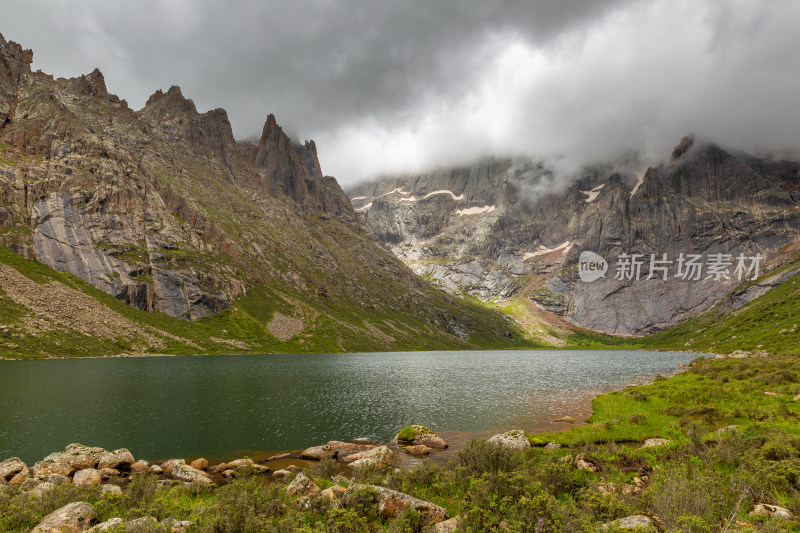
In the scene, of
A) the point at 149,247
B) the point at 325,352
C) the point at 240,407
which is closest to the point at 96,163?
the point at 149,247

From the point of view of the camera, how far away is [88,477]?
2489 cm

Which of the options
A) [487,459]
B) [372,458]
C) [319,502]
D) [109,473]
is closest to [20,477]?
[109,473]

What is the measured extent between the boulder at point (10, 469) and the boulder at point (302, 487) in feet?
69.0

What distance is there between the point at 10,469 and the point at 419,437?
→ 31504 millimetres

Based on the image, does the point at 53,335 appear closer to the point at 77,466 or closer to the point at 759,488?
the point at 77,466

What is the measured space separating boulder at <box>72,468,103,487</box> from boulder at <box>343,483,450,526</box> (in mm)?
21496

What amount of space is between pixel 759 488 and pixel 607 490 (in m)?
5.18

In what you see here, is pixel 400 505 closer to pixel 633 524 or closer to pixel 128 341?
pixel 633 524

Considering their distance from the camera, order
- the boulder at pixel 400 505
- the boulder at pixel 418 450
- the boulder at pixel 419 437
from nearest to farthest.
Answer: the boulder at pixel 400 505
the boulder at pixel 418 450
the boulder at pixel 419 437

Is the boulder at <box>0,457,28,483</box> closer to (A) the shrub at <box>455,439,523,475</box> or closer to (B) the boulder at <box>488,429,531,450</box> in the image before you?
(A) the shrub at <box>455,439,523,475</box>

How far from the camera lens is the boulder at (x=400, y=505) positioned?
13.8 metres

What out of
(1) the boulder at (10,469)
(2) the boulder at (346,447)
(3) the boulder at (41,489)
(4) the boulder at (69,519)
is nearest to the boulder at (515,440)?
(2) the boulder at (346,447)

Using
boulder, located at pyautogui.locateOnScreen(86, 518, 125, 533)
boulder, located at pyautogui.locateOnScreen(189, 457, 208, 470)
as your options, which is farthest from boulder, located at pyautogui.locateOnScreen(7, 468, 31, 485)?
boulder, located at pyautogui.locateOnScreen(86, 518, 125, 533)

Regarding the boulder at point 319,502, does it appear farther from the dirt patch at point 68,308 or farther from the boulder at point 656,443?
the dirt patch at point 68,308
